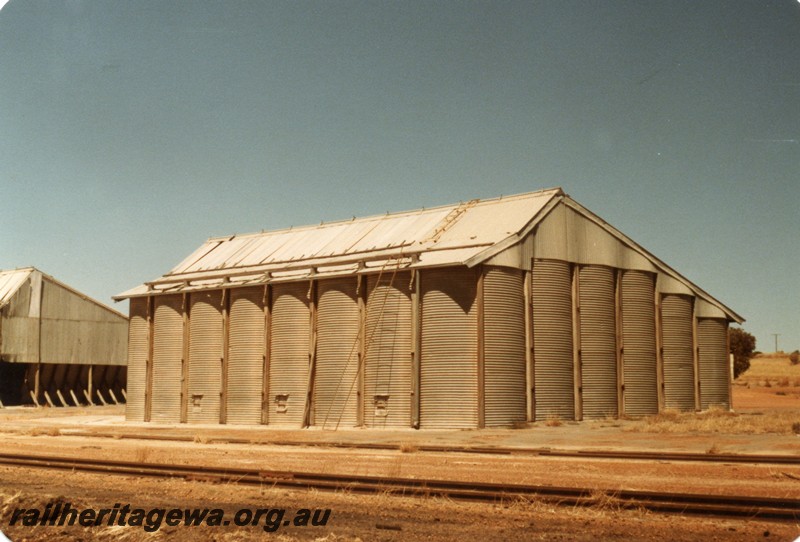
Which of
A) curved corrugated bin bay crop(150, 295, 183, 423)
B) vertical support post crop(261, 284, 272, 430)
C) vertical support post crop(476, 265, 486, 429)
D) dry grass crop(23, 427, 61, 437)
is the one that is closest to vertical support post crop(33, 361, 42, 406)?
curved corrugated bin bay crop(150, 295, 183, 423)

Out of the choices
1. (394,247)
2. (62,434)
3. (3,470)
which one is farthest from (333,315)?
(3,470)

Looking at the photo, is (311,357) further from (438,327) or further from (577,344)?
(577,344)

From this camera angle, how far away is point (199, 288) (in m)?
47.5

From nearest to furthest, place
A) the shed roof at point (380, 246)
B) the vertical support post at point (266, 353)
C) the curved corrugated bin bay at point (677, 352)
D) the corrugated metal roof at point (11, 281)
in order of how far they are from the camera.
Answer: the shed roof at point (380, 246) < the vertical support post at point (266, 353) < the curved corrugated bin bay at point (677, 352) < the corrugated metal roof at point (11, 281)

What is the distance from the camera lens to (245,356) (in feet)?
148

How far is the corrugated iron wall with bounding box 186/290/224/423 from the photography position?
46.4 metres

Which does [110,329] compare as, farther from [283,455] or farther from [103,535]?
[103,535]

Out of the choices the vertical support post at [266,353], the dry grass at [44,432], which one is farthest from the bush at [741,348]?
the dry grass at [44,432]

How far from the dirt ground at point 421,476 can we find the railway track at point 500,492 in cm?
37

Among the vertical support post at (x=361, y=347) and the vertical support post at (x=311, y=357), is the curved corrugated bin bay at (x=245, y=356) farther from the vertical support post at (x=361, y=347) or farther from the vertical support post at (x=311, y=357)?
the vertical support post at (x=361, y=347)

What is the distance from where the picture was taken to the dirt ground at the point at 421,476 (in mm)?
13227

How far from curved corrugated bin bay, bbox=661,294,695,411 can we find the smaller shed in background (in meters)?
46.7

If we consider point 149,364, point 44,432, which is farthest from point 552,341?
point 44,432

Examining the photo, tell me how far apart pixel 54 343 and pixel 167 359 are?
22.4 m
